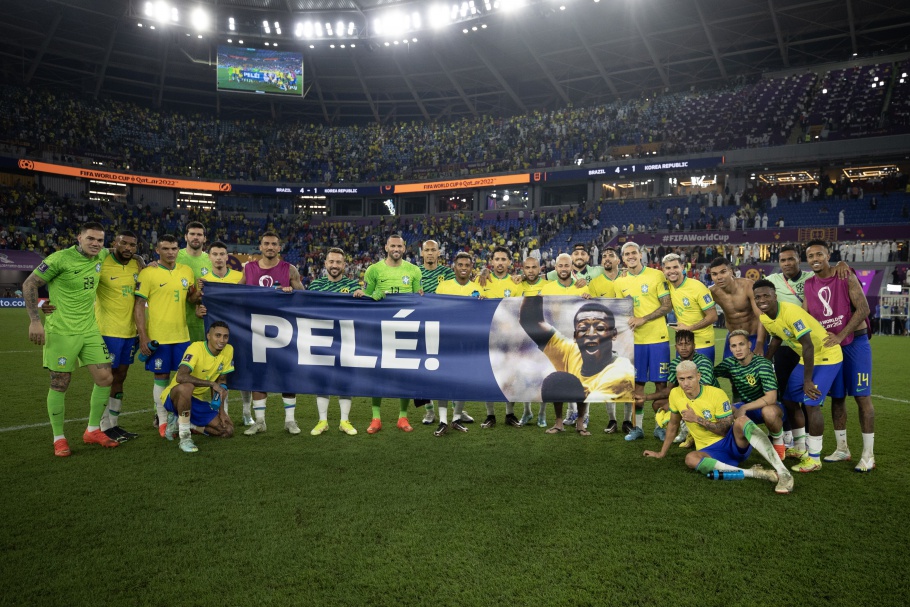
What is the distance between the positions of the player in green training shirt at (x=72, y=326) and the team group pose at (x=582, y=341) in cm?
1

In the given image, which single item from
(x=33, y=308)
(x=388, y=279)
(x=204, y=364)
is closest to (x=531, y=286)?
(x=388, y=279)

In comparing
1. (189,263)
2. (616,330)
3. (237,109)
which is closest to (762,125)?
(616,330)

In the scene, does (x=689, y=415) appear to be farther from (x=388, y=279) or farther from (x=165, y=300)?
(x=165, y=300)

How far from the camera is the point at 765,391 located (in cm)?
480

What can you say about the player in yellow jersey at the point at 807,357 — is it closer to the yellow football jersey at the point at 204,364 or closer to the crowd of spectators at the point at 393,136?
the yellow football jersey at the point at 204,364

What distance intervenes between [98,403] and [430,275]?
12.6 ft

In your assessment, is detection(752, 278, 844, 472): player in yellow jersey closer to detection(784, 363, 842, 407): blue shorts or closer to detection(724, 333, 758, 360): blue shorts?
detection(784, 363, 842, 407): blue shorts

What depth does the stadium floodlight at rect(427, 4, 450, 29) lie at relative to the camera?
34.7m

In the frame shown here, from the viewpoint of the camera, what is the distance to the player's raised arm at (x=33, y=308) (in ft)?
15.1

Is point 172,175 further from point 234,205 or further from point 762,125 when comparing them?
point 762,125

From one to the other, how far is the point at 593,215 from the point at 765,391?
30.8 metres

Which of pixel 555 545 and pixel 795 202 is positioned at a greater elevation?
pixel 795 202

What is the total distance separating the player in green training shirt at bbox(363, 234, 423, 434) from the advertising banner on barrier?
441mm

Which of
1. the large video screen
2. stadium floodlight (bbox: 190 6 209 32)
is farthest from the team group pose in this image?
the large video screen
